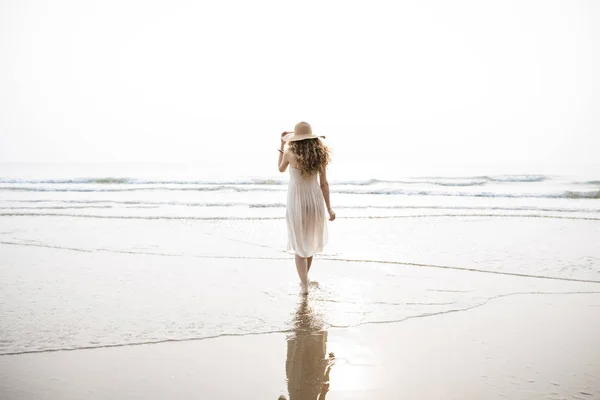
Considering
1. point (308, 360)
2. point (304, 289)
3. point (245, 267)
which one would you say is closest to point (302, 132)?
point (304, 289)

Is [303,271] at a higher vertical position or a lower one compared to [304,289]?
higher

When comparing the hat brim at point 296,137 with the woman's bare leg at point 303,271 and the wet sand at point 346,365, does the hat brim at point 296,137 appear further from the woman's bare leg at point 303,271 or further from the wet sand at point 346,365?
the wet sand at point 346,365

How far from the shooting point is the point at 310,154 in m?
5.46

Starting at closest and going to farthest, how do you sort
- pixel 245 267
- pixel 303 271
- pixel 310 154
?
1. pixel 310 154
2. pixel 303 271
3. pixel 245 267

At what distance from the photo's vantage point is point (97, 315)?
15.3ft

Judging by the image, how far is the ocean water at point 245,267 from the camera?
179 inches

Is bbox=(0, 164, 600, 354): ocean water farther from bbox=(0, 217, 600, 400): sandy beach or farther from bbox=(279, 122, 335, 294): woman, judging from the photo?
bbox=(279, 122, 335, 294): woman

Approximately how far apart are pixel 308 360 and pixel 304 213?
2301mm

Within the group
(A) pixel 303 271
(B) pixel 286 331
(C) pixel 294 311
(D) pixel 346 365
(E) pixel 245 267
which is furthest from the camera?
(E) pixel 245 267

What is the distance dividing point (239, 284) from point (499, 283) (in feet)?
10.3

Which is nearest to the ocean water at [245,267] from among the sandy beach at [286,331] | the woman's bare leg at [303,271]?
the sandy beach at [286,331]

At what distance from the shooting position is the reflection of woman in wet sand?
3150 millimetres

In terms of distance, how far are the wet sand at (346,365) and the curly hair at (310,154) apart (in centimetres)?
179

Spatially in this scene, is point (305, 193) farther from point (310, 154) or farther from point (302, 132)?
point (302, 132)
